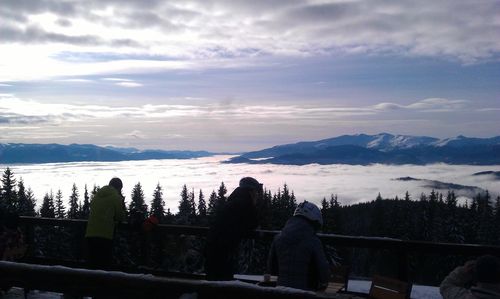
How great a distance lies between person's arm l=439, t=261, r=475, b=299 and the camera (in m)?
4.57

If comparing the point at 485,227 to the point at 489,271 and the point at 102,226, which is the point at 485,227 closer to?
the point at 102,226

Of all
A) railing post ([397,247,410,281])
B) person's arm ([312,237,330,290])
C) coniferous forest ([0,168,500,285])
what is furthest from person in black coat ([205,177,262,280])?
coniferous forest ([0,168,500,285])

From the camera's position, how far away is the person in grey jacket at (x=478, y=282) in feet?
13.9

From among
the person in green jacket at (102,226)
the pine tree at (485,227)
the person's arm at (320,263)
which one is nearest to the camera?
the person's arm at (320,263)

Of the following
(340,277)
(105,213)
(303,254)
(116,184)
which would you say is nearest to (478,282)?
(303,254)

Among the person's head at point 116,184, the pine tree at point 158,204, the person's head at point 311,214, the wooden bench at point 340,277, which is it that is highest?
the person's head at point 116,184

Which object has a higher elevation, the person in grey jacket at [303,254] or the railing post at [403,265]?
the person in grey jacket at [303,254]

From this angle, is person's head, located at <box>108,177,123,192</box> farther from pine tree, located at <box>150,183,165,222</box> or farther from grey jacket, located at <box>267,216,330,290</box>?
pine tree, located at <box>150,183,165,222</box>

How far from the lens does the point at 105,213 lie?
7938 mm

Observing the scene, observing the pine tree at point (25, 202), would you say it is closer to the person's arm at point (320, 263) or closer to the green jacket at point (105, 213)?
the green jacket at point (105, 213)

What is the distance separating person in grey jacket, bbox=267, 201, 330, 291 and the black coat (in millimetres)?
A: 1338

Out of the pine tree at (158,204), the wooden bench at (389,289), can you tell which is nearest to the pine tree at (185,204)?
the pine tree at (158,204)

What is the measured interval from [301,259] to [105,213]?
4.17 m

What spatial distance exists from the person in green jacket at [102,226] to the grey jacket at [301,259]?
3.89 meters
